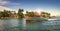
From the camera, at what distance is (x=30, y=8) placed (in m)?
3.75

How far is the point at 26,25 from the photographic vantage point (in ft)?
12.4

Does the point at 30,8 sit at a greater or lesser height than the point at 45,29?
greater

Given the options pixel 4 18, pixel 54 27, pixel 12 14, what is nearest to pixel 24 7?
pixel 12 14

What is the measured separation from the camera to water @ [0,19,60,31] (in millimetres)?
3703

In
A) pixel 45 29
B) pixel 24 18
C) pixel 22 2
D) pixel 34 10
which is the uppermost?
pixel 22 2

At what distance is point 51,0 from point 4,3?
1.44 m

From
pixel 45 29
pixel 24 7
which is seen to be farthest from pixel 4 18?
pixel 45 29

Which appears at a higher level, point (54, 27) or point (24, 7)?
point (24, 7)

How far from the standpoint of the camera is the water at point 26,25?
12.1 feet

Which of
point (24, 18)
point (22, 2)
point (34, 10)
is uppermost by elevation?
point (22, 2)

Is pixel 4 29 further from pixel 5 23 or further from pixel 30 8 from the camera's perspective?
pixel 30 8

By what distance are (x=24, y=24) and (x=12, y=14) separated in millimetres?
482

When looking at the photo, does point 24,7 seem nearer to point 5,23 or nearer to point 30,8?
point 30,8

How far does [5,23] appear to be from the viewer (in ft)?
12.3
